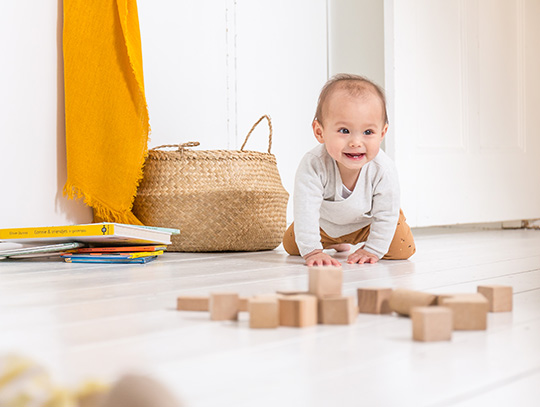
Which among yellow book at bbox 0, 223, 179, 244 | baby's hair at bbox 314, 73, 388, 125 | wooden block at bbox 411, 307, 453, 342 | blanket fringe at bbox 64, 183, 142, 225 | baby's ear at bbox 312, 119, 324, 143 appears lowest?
wooden block at bbox 411, 307, 453, 342

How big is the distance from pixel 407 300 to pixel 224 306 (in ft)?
0.74

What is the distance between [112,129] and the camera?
6.29ft

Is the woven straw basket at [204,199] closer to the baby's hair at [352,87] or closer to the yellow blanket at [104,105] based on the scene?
the yellow blanket at [104,105]

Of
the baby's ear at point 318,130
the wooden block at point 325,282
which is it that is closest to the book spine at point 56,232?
the baby's ear at point 318,130

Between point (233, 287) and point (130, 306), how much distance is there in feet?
0.79

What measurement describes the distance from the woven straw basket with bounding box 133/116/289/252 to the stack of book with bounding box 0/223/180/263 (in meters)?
0.23

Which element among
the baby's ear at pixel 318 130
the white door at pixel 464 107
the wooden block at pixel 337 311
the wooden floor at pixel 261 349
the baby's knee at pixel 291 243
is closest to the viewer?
the wooden floor at pixel 261 349

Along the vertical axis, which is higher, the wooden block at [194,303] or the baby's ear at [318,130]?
the baby's ear at [318,130]

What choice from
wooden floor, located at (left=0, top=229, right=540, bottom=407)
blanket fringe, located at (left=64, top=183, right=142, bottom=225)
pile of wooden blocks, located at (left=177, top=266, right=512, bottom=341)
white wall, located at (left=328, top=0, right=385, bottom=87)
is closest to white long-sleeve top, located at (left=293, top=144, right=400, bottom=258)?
wooden floor, located at (left=0, top=229, right=540, bottom=407)

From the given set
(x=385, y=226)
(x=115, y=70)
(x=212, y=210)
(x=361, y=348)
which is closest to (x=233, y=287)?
(x=361, y=348)

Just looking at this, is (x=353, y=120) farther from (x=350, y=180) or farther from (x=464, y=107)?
(x=464, y=107)

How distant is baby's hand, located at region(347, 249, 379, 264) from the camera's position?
158 centimetres

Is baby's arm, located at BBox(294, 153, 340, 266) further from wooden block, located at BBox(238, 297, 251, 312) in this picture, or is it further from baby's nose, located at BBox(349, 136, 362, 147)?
wooden block, located at BBox(238, 297, 251, 312)

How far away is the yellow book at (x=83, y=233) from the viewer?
1.55 meters
